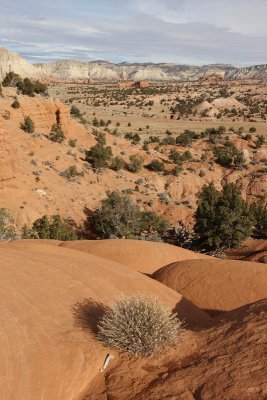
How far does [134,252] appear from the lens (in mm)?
12859

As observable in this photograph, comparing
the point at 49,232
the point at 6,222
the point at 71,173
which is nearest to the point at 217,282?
the point at 49,232

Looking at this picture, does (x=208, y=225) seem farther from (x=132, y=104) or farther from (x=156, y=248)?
(x=132, y=104)

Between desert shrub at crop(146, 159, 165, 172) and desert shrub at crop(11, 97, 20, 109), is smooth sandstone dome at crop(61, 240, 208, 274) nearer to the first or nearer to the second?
desert shrub at crop(11, 97, 20, 109)

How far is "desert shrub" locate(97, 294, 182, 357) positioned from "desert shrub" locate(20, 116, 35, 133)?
26.2 m

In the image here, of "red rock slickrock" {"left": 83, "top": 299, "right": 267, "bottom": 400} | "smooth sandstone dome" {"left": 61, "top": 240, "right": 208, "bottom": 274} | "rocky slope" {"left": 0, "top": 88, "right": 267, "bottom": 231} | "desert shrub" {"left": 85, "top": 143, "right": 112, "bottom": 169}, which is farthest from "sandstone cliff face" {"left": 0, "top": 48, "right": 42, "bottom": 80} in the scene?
"red rock slickrock" {"left": 83, "top": 299, "right": 267, "bottom": 400}

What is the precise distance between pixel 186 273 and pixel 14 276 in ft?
15.5

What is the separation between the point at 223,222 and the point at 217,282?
422 inches

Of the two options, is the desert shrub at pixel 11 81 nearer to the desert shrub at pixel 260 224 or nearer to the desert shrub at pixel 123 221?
the desert shrub at pixel 123 221

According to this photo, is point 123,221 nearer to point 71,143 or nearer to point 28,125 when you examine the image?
point 71,143

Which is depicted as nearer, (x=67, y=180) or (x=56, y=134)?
(x=67, y=180)

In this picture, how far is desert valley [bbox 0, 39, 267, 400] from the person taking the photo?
212 inches

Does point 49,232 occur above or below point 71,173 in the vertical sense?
below

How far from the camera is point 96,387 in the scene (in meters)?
5.45

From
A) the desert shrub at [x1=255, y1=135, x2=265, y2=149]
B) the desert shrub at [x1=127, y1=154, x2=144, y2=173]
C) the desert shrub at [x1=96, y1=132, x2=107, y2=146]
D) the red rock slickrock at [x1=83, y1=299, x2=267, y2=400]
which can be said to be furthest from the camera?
the desert shrub at [x1=255, y1=135, x2=265, y2=149]
